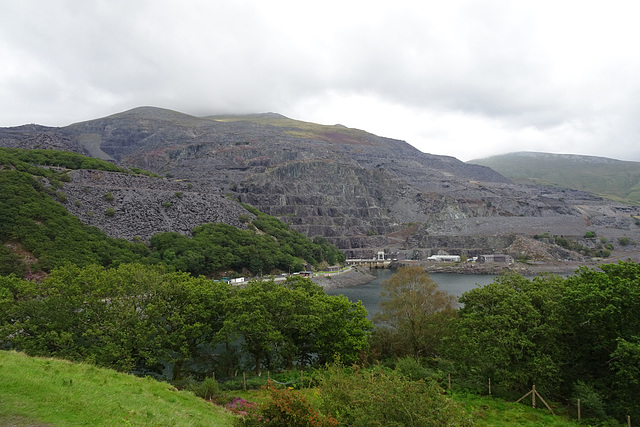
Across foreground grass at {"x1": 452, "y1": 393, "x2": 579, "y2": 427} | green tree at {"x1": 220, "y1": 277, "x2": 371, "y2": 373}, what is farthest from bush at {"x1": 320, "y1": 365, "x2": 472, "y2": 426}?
green tree at {"x1": 220, "y1": 277, "x2": 371, "y2": 373}

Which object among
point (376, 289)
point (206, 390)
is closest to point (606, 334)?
point (206, 390)

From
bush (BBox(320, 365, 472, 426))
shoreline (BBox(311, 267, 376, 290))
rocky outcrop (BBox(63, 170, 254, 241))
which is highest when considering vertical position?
rocky outcrop (BBox(63, 170, 254, 241))

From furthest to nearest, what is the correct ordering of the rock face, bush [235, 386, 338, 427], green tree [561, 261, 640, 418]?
the rock face, green tree [561, 261, 640, 418], bush [235, 386, 338, 427]

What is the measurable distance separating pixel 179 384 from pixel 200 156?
16807 centimetres

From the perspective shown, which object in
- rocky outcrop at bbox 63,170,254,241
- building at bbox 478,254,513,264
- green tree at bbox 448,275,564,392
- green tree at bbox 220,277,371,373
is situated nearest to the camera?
green tree at bbox 448,275,564,392

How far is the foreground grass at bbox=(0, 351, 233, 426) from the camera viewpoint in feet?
35.0

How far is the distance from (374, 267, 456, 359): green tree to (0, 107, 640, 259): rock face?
63.5 metres

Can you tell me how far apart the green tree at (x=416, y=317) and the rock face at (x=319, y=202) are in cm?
6352

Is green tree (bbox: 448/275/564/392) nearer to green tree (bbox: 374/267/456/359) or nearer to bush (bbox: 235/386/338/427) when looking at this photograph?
green tree (bbox: 374/267/456/359)

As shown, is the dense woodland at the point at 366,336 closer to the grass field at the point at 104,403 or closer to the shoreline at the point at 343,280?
the grass field at the point at 104,403

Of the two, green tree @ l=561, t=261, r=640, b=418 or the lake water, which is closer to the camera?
green tree @ l=561, t=261, r=640, b=418

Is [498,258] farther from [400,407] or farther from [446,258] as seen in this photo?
[400,407]

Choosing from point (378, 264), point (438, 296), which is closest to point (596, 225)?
point (378, 264)

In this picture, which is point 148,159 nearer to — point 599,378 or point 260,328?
point 260,328
